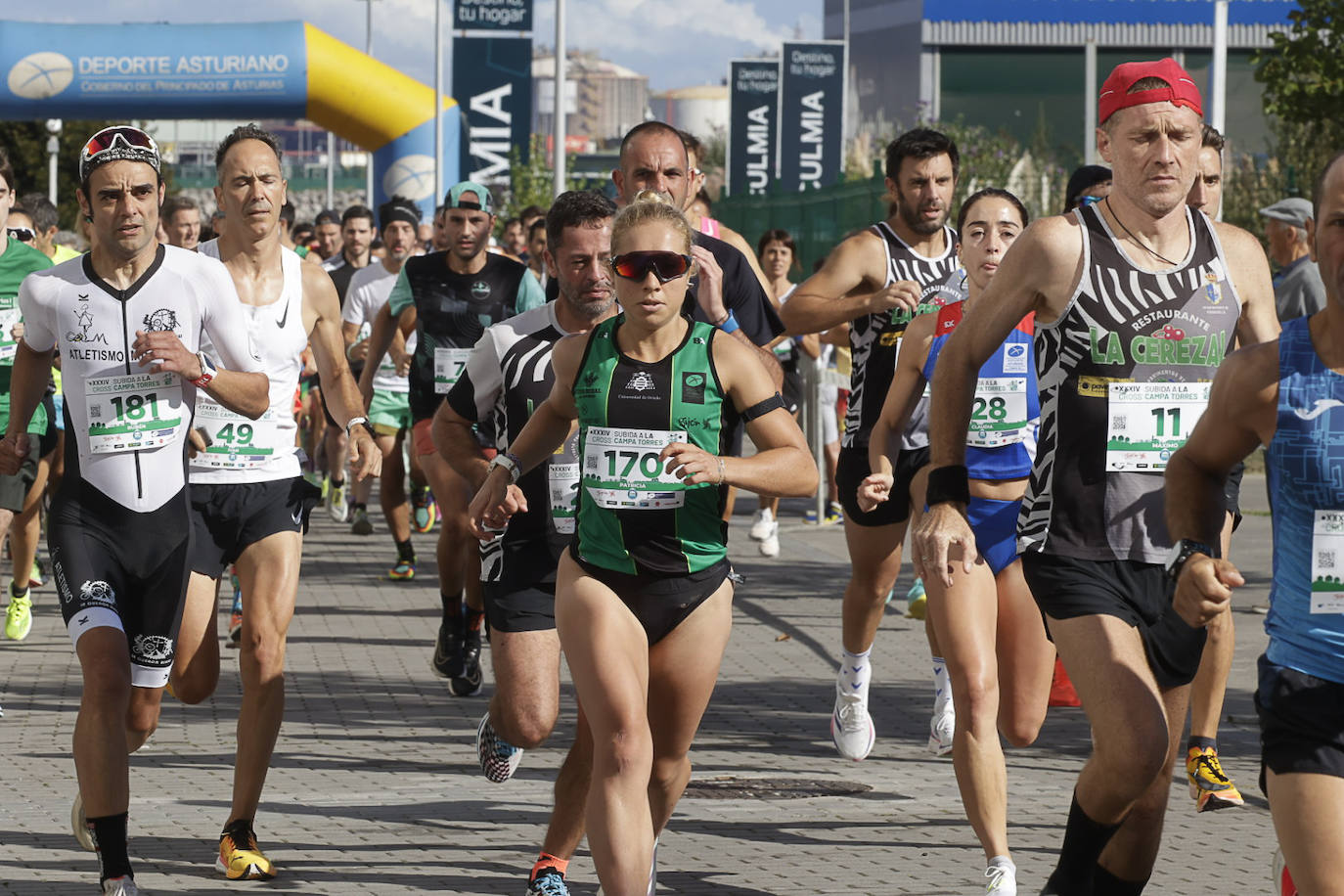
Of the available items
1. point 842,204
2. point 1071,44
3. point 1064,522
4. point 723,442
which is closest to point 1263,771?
point 1064,522

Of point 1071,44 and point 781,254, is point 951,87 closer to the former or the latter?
point 1071,44

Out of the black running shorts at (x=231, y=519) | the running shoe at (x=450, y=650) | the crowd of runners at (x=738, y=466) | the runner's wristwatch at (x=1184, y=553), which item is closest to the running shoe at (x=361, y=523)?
the running shoe at (x=450, y=650)

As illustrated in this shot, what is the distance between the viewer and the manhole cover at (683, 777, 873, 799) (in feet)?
23.9

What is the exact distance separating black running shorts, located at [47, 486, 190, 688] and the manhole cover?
6.61 ft

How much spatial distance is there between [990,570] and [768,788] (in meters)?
1.34

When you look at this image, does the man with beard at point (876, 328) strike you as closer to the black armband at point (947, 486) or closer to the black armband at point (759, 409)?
the black armband at point (759, 409)

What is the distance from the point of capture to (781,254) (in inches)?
690

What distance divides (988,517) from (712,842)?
1.39 meters

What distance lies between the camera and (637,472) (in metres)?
5.21

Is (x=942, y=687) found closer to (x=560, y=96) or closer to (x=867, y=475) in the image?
(x=867, y=475)

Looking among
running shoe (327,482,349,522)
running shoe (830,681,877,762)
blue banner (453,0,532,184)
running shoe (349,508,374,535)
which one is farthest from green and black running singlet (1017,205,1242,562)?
blue banner (453,0,532,184)

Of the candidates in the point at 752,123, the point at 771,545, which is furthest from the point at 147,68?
the point at 771,545

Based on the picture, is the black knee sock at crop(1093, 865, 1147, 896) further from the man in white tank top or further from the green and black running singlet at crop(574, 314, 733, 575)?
the man in white tank top

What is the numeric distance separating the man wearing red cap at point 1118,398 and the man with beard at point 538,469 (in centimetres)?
152
